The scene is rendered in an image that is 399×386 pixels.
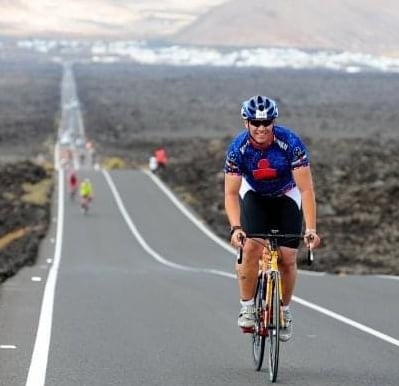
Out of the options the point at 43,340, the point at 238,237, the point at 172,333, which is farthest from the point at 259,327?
the point at 172,333

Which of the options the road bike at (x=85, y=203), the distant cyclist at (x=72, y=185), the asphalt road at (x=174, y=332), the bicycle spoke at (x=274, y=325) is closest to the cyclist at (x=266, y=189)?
the bicycle spoke at (x=274, y=325)

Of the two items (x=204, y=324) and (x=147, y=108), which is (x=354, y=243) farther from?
(x=147, y=108)

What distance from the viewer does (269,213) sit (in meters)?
8.84

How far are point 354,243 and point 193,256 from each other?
4.90 metres

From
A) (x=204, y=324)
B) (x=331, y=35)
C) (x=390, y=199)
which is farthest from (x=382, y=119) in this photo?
(x=204, y=324)

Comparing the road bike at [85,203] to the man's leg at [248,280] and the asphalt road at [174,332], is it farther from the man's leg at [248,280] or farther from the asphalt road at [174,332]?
the man's leg at [248,280]

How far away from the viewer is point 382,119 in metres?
128

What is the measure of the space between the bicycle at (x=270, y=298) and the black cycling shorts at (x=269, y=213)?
0.15 m

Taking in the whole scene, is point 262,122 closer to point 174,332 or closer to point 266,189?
point 266,189

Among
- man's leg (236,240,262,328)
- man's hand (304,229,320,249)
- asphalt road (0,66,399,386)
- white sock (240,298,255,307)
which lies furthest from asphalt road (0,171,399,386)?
man's hand (304,229,320,249)

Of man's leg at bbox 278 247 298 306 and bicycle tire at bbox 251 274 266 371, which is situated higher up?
man's leg at bbox 278 247 298 306

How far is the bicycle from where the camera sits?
27.8 ft

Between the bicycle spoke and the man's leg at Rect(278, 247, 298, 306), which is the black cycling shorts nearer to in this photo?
the man's leg at Rect(278, 247, 298, 306)

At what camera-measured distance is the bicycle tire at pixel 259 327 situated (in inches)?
347
